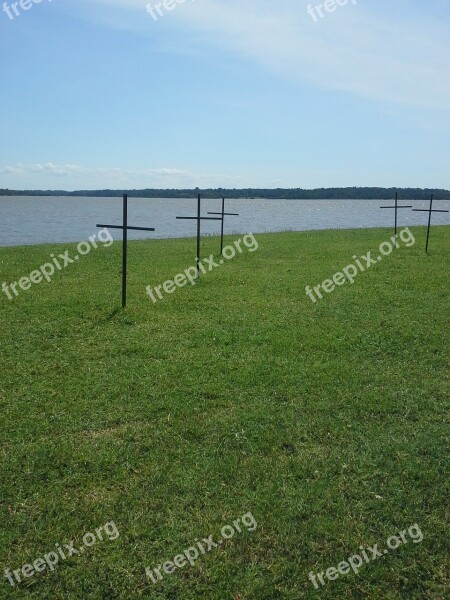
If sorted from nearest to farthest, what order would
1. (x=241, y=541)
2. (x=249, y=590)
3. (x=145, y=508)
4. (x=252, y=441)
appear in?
(x=249, y=590) < (x=241, y=541) < (x=145, y=508) < (x=252, y=441)

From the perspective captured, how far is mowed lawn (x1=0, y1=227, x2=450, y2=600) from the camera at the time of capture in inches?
135

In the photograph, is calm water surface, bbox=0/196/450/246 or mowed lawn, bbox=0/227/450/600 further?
calm water surface, bbox=0/196/450/246

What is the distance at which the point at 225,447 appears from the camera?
4918mm

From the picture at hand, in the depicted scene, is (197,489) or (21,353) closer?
(197,489)

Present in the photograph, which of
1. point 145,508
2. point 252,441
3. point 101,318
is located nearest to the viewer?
point 145,508

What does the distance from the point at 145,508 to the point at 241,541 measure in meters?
0.85

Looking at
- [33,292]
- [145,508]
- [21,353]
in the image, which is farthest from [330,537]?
[33,292]

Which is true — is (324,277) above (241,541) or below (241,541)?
above

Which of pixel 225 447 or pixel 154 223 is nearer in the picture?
pixel 225 447

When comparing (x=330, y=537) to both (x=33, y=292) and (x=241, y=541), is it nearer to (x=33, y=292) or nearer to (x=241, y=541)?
(x=241, y=541)

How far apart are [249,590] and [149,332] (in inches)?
237

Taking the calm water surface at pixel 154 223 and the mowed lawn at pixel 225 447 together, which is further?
the calm water surface at pixel 154 223

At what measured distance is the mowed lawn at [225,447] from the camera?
11.3ft

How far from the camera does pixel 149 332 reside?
8.91 meters
